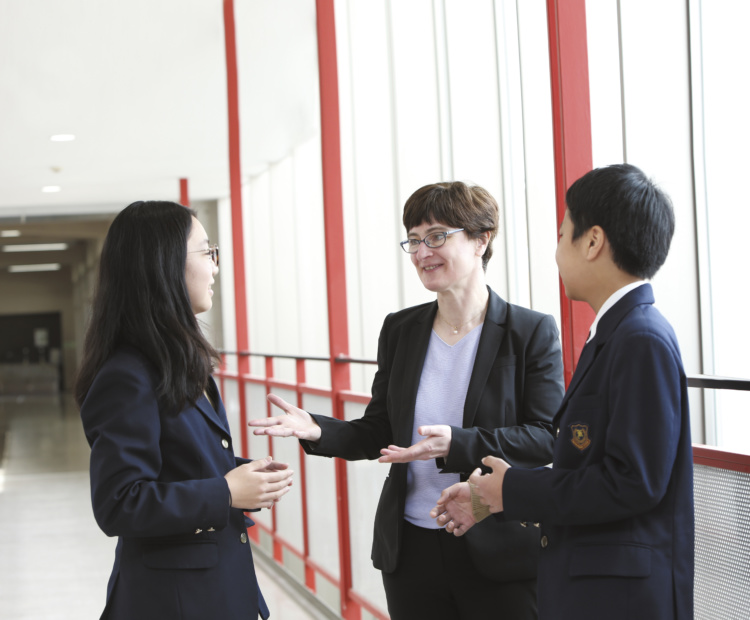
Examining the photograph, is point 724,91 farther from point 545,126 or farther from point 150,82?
point 150,82

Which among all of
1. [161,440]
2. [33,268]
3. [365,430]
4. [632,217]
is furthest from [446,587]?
[33,268]

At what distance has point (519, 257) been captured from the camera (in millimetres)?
3828

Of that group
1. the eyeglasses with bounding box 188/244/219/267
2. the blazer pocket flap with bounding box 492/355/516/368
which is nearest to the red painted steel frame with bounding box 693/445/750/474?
the blazer pocket flap with bounding box 492/355/516/368

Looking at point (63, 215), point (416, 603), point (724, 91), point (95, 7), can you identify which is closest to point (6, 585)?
point (95, 7)

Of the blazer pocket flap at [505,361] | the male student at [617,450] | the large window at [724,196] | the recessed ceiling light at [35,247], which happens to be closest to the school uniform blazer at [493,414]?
the blazer pocket flap at [505,361]

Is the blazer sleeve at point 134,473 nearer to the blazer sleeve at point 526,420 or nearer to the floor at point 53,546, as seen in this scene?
the blazer sleeve at point 526,420

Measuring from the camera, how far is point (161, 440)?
5.52 feet

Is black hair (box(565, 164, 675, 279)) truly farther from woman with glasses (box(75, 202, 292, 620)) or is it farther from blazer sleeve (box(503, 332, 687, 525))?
woman with glasses (box(75, 202, 292, 620))

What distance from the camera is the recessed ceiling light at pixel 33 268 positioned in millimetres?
28328

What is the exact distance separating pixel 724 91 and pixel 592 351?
146 cm

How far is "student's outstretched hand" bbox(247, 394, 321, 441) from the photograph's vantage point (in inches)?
81.0

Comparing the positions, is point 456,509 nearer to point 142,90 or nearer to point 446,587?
point 446,587

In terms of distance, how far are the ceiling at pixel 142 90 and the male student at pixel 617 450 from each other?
530 cm

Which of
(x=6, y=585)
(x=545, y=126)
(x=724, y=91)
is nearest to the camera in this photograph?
(x=724, y=91)
